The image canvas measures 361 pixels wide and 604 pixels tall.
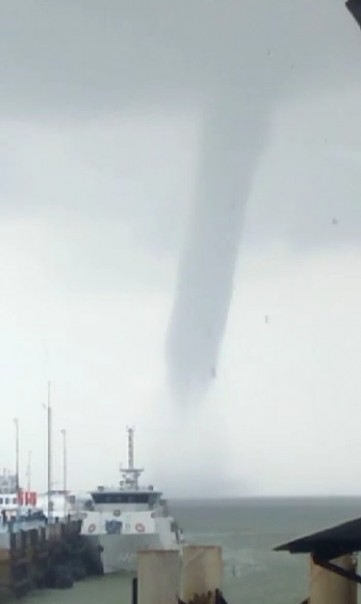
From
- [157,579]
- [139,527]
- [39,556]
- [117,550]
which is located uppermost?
[139,527]

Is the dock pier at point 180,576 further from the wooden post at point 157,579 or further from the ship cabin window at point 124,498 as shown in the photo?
the ship cabin window at point 124,498

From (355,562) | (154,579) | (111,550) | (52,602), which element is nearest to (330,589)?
(355,562)

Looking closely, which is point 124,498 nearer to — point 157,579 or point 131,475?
point 131,475

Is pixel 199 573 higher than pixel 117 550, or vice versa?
pixel 117 550

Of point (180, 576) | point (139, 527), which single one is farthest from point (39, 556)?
point (180, 576)

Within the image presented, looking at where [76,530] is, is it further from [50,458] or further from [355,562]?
[355,562]

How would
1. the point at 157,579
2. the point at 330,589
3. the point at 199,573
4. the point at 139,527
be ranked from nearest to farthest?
the point at 330,589 → the point at 157,579 → the point at 199,573 → the point at 139,527
